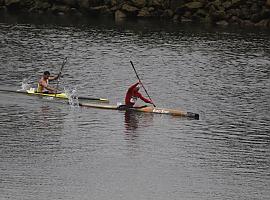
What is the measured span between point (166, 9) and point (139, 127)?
60464mm

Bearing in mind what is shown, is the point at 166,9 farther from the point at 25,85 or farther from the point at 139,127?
the point at 139,127

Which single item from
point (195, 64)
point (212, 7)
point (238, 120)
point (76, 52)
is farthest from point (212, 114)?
point (212, 7)

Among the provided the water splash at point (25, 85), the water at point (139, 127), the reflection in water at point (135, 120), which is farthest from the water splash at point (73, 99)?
the reflection in water at point (135, 120)

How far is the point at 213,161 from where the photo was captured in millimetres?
40250

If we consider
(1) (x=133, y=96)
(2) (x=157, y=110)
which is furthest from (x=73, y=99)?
(2) (x=157, y=110)

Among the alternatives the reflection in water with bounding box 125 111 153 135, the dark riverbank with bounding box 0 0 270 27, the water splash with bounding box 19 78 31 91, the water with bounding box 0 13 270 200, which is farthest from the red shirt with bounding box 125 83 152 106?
the dark riverbank with bounding box 0 0 270 27

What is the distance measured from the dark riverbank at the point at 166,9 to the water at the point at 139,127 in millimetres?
16999

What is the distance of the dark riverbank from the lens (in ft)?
331

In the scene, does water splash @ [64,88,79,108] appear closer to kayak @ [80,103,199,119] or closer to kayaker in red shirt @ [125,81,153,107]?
kayak @ [80,103,199,119]

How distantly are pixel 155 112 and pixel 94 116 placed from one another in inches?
149

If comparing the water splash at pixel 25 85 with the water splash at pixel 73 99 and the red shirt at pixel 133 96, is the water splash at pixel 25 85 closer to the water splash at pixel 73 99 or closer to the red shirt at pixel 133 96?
the water splash at pixel 73 99

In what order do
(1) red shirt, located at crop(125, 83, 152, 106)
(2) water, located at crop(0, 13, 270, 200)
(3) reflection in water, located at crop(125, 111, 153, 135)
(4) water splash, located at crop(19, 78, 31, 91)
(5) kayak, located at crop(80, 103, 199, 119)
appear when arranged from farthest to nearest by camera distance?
1. (4) water splash, located at crop(19, 78, 31, 91)
2. (1) red shirt, located at crop(125, 83, 152, 106)
3. (5) kayak, located at crop(80, 103, 199, 119)
4. (3) reflection in water, located at crop(125, 111, 153, 135)
5. (2) water, located at crop(0, 13, 270, 200)

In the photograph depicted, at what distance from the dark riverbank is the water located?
1700cm

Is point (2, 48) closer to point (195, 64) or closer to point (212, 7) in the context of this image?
point (195, 64)
